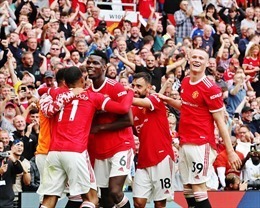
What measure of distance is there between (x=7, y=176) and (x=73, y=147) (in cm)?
311

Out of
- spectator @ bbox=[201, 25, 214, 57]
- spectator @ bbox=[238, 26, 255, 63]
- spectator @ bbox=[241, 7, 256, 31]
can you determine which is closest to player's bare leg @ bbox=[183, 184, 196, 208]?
spectator @ bbox=[201, 25, 214, 57]

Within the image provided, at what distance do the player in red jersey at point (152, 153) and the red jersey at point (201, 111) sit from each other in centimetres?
78

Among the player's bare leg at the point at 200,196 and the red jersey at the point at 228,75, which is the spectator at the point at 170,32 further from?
the player's bare leg at the point at 200,196

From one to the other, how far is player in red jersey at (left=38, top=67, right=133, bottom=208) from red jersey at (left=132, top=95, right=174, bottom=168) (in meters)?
1.32

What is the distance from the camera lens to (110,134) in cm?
1723

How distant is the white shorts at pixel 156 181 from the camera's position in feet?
59.3

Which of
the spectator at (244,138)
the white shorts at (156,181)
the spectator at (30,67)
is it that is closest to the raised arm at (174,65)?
the spectator at (244,138)

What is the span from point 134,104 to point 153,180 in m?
1.33

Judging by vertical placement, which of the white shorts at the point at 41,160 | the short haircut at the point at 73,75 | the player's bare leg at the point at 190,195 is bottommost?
the player's bare leg at the point at 190,195

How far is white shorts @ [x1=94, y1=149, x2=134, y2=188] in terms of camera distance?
56.2 ft

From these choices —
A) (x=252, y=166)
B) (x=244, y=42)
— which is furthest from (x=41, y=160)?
(x=244, y=42)

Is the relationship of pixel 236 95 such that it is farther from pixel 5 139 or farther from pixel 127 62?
pixel 5 139

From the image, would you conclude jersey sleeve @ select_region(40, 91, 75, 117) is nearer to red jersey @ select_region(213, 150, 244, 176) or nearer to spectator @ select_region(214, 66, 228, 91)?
red jersey @ select_region(213, 150, 244, 176)

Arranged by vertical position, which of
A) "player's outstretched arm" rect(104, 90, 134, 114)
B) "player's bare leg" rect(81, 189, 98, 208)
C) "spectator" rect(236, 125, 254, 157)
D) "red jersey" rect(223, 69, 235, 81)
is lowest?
"spectator" rect(236, 125, 254, 157)
